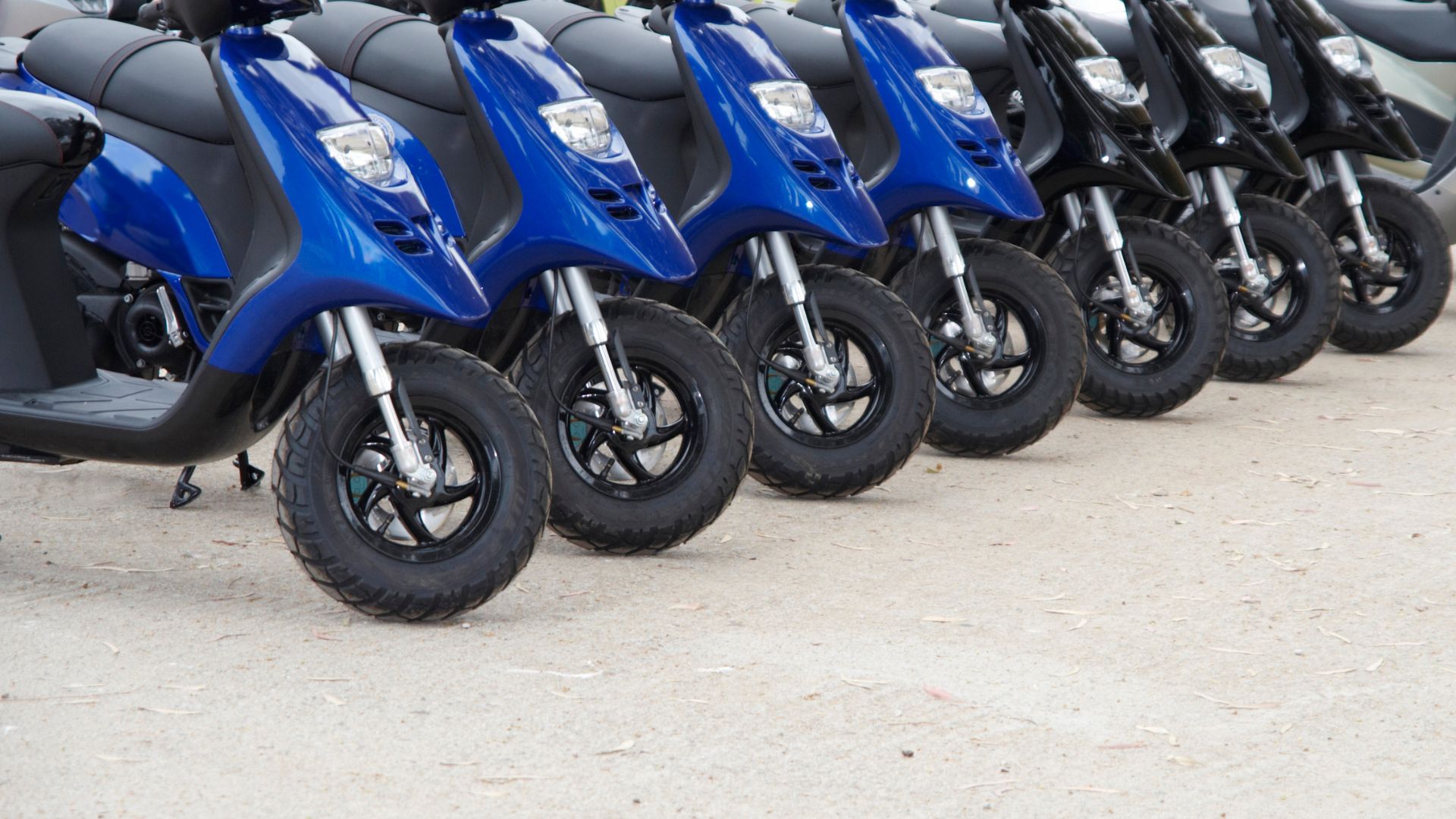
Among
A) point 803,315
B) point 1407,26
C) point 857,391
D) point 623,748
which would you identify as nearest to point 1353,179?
point 1407,26

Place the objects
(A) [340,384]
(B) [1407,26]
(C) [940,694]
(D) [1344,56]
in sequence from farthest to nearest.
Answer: (B) [1407,26]
(D) [1344,56]
(A) [340,384]
(C) [940,694]

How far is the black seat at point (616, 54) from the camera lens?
15.3 ft

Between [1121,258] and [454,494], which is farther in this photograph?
[1121,258]

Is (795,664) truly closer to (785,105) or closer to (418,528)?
(418,528)

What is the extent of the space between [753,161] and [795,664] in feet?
5.10

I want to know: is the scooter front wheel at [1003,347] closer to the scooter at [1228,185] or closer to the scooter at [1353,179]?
the scooter at [1228,185]

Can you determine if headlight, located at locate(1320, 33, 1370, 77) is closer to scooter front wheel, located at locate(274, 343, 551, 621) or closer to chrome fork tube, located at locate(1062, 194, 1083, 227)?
chrome fork tube, located at locate(1062, 194, 1083, 227)

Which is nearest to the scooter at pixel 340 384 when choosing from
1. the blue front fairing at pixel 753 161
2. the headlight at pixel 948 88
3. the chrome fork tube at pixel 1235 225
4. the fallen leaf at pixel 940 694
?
the fallen leaf at pixel 940 694

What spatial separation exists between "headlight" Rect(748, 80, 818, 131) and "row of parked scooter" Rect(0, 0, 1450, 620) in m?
0.01

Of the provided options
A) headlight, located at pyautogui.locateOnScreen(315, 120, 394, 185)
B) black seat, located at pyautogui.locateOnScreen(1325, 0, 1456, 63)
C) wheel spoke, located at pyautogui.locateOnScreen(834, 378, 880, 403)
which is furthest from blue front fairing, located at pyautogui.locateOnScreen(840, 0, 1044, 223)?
black seat, located at pyautogui.locateOnScreen(1325, 0, 1456, 63)

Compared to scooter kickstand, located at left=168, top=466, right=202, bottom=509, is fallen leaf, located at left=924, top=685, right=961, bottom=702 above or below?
above

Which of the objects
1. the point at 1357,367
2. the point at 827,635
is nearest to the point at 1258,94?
the point at 1357,367

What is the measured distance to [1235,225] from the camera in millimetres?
5953

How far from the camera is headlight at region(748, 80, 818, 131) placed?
4414 millimetres
